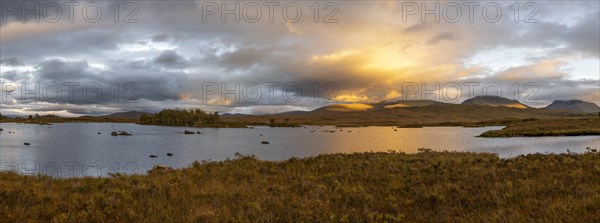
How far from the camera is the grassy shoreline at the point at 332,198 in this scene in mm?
10609

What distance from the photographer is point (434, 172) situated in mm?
19781

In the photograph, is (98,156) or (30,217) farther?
(98,156)

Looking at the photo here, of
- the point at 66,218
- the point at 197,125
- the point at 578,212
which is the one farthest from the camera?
the point at 197,125

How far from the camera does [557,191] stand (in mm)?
12727

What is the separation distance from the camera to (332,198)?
13.7 meters

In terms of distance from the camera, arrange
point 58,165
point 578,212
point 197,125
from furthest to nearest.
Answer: point 197,125, point 58,165, point 578,212

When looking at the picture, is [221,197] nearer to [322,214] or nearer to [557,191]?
[322,214]

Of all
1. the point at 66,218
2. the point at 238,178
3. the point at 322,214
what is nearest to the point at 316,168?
the point at 238,178

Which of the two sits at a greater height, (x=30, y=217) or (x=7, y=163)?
(x=30, y=217)

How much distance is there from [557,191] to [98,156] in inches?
1887

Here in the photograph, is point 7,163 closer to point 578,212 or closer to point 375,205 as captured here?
point 375,205

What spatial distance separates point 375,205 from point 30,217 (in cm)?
1032

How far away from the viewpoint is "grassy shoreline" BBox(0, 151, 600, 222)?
418 inches

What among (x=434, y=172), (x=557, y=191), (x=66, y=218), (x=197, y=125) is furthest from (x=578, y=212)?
(x=197, y=125)
